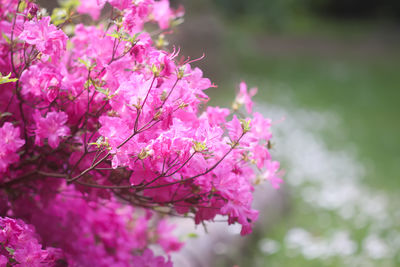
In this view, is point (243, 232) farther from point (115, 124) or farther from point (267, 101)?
point (267, 101)

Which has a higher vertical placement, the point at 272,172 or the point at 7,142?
the point at 272,172

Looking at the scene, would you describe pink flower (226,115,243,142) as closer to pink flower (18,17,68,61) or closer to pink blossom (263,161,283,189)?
pink blossom (263,161,283,189)

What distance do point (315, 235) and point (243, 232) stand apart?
2.49 meters

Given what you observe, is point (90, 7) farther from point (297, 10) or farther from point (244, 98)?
point (297, 10)

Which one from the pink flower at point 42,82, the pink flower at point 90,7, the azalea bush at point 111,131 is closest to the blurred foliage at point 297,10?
the pink flower at point 90,7

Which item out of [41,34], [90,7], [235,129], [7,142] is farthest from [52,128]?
[90,7]

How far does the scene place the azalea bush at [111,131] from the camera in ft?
2.93

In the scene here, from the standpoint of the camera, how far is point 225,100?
7.09 m

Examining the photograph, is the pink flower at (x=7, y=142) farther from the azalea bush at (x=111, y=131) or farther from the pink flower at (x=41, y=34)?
the pink flower at (x=41, y=34)

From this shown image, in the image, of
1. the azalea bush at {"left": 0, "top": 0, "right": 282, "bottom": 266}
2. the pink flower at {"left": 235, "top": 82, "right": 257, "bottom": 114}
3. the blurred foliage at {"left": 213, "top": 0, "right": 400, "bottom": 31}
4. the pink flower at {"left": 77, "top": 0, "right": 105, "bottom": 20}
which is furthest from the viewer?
the blurred foliage at {"left": 213, "top": 0, "right": 400, "bottom": 31}

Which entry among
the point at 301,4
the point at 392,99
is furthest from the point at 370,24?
the point at 392,99

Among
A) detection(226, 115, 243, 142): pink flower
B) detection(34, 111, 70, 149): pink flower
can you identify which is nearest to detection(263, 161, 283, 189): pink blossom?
detection(226, 115, 243, 142): pink flower

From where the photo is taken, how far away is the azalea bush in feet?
2.93

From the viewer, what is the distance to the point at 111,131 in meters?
0.90
